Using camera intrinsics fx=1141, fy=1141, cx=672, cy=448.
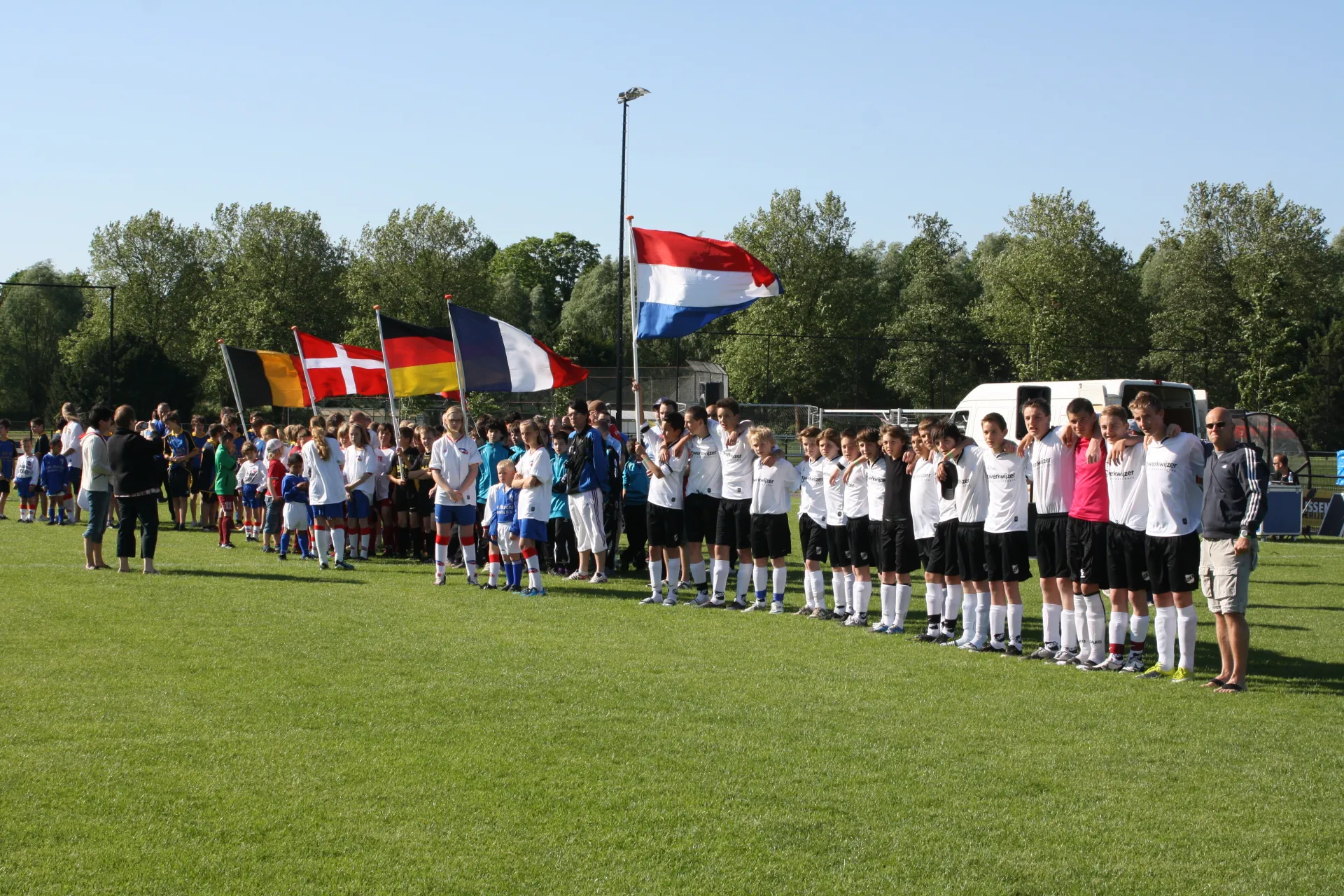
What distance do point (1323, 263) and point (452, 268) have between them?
171ft

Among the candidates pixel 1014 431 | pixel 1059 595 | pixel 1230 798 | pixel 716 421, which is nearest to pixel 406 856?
pixel 1230 798

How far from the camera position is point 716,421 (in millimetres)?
13664

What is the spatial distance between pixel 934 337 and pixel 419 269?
32878mm

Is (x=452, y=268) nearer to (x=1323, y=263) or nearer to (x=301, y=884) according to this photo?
(x=1323, y=263)

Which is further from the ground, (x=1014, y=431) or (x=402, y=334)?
(x=402, y=334)

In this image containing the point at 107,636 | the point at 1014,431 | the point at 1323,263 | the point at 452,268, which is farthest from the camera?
the point at 452,268

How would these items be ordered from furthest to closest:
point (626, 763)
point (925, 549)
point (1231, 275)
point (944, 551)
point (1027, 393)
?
point (1231, 275)
point (1027, 393)
point (925, 549)
point (944, 551)
point (626, 763)

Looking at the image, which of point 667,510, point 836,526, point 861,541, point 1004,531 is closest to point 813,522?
point 836,526

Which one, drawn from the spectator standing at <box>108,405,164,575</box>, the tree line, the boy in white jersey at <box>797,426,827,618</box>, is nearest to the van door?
the boy in white jersey at <box>797,426,827,618</box>

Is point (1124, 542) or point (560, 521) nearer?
point (1124, 542)

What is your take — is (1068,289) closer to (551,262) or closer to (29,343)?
(551,262)

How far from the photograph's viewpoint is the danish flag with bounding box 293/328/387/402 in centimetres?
2186

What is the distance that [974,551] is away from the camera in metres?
10.4

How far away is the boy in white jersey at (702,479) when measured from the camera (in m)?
13.1
